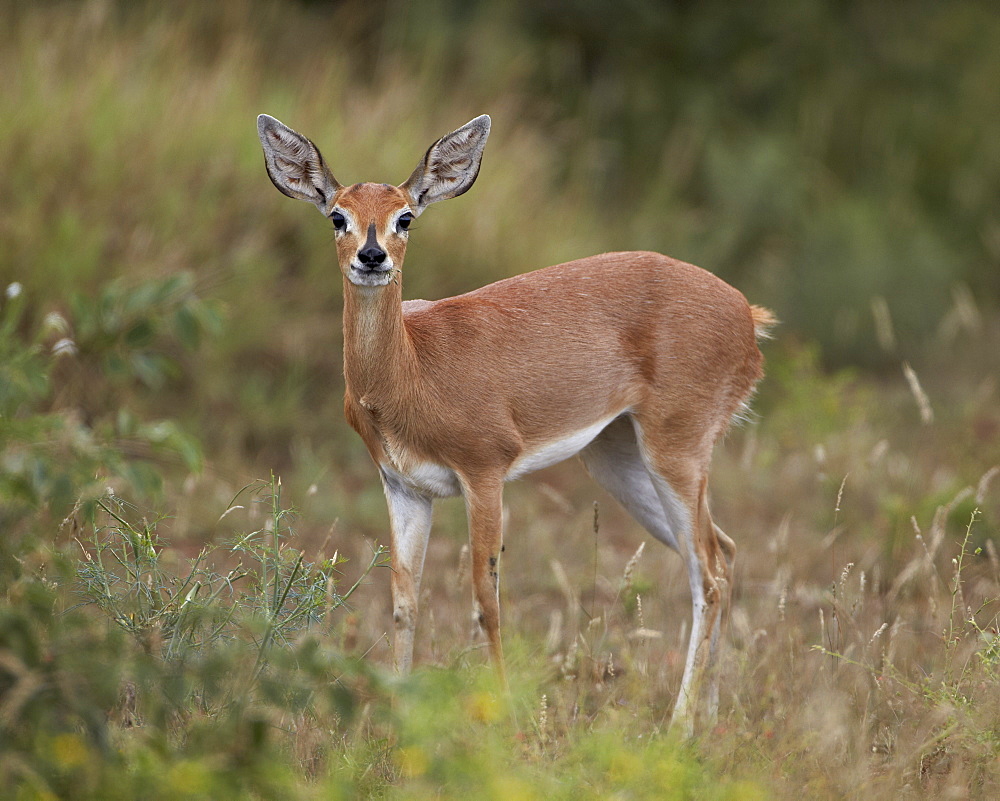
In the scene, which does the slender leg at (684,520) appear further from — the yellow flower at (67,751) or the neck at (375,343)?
the yellow flower at (67,751)

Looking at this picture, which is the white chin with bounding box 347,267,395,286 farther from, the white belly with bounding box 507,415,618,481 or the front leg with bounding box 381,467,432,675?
the white belly with bounding box 507,415,618,481

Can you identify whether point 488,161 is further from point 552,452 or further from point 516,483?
point 552,452

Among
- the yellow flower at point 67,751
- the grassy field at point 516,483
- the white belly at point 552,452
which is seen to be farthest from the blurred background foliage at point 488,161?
the yellow flower at point 67,751

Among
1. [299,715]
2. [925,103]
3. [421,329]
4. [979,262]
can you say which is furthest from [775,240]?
[299,715]

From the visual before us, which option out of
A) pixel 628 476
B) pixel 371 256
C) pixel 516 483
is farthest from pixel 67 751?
pixel 516 483

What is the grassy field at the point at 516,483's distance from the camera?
3.04 m

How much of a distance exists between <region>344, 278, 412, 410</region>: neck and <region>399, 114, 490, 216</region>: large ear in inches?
15.0

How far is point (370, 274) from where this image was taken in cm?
420

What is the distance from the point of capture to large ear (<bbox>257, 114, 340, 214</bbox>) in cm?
452

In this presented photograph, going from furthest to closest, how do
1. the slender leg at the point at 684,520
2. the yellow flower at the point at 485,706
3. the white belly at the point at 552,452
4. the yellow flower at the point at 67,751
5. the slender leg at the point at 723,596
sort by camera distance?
1. the slender leg at the point at 684,520
2. the white belly at the point at 552,452
3. the slender leg at the point at 723,596
4. the yellow flower at the point at 485,706
5. the yellow flower at the point at 67,751

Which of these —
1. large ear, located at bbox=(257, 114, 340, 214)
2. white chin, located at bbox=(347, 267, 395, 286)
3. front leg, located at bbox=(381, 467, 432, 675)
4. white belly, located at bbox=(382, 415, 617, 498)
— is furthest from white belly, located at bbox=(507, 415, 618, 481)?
large ear, located at bbox=(257, 114, 340, 214)

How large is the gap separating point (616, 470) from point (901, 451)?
412cm

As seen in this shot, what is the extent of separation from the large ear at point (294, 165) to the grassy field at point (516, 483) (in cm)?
75

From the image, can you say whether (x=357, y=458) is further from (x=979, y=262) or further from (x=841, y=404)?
(x=979, y=262)
